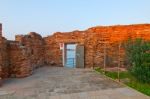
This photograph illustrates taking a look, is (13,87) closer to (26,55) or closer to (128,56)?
(26,55)

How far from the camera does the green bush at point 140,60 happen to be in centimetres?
1303

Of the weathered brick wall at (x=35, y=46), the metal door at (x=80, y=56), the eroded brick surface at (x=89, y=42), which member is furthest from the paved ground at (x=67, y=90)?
the metal door at (x=80, y=56)

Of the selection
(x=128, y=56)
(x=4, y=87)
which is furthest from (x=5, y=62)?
(x=128, y=56)

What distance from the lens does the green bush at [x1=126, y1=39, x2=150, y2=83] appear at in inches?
513

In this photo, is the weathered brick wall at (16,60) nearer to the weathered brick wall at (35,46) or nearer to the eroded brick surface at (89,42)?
the eroded brick surface at (89,42)

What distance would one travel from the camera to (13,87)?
38.8 ft

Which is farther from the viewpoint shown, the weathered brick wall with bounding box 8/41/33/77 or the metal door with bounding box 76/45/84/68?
the metal door with bounding box 76/45/84/68

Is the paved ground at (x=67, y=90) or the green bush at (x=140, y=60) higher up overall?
the green bush at (x=140, y=60)

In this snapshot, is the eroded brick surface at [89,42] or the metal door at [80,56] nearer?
the eroded brick surface at [89,42]

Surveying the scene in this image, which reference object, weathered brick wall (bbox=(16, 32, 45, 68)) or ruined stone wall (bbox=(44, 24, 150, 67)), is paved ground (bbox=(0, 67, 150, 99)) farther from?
ruined stone wall (bbox=(44, 24, 150, 67))

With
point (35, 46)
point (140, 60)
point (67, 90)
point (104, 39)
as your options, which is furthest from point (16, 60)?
point (104, 39)

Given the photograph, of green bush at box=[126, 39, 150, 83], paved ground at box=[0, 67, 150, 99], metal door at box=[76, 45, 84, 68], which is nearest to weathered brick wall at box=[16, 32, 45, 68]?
metal door at box=[76, 45, 84, 68]

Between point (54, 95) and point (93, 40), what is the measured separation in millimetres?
11077

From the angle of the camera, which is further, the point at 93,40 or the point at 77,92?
the point at 93,40
